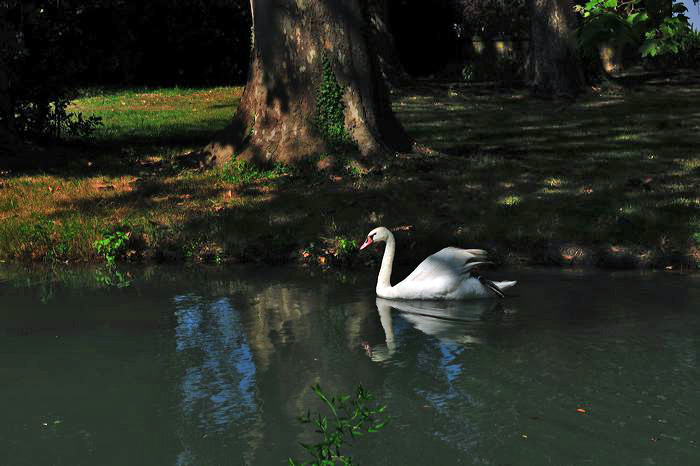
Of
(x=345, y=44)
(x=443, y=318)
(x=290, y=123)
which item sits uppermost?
(x=345, y=44)

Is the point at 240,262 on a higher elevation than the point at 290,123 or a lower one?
lower

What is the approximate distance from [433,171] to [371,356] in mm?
7146

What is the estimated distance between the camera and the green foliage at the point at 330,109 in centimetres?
1530

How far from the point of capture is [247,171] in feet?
50.3

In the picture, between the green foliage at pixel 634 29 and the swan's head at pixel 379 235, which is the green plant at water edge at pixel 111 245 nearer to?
the swan's head at pixel 379 235

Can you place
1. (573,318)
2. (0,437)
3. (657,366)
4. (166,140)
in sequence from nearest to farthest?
(0,437), (657,366), (573,318), (166,140)

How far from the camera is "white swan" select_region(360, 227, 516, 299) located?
9.93 metres

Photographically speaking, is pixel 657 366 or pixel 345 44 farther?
pixel 345 44

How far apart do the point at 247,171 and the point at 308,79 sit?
1.69 m

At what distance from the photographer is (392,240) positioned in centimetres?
1066

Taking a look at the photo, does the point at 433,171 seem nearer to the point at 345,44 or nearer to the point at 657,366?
the point at 345,44

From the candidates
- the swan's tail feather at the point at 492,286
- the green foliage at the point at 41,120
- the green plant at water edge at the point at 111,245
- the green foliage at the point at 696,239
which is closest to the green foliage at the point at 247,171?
the green plant at water edge at the point at 111,245

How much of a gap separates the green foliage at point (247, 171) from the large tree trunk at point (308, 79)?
0.51 feet

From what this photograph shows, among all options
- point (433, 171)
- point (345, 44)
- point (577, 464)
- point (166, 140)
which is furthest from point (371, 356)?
point (166, 140)
